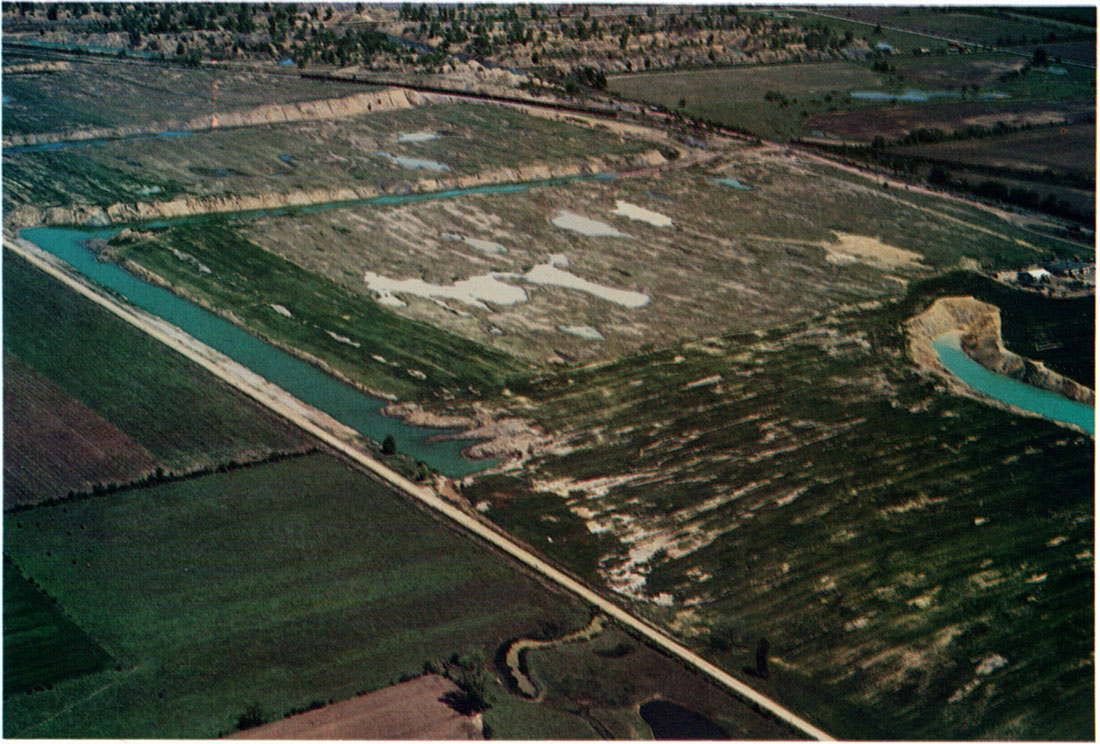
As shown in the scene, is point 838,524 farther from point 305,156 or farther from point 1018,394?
point 305,156

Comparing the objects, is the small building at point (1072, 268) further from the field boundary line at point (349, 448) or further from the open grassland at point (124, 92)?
the open grassland at point (124, 92)

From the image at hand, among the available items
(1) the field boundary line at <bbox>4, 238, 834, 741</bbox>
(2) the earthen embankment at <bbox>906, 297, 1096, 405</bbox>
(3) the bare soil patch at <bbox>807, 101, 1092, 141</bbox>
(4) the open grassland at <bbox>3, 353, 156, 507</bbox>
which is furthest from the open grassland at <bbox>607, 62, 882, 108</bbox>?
(4) the open grassland at <bbox>3, 353, 156, 507</bbox>

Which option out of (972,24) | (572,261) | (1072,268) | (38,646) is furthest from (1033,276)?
(972,24)

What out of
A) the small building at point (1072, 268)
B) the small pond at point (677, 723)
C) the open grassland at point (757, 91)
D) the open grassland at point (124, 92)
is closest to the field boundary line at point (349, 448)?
the small pond at point (677, 723)

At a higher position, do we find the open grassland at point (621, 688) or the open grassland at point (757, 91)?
the open grassland at point (757, 91)

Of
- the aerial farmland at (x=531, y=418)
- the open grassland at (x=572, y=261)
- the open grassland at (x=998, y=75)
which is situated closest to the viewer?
the aerial farmland at (x=531, y=418)

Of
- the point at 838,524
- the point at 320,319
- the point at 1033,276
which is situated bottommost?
the point at 838,524

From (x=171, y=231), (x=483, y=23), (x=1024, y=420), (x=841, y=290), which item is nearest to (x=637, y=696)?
(x=1024, y=420)
